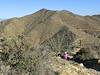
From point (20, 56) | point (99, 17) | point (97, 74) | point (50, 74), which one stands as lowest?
point (99, 17)

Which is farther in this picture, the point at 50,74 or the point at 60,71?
the point at 60,71

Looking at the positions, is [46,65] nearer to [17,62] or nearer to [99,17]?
[17,62]

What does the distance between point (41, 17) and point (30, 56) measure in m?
72.6

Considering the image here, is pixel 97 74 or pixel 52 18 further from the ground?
pixel 97 74

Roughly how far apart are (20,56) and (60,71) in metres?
2.77

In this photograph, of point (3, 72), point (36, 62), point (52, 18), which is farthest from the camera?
point (52, 18)

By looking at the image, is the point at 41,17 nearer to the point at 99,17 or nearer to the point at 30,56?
the point at 99,17

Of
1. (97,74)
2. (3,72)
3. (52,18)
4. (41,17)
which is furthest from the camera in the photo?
(41,17)

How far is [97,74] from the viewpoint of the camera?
14.1m

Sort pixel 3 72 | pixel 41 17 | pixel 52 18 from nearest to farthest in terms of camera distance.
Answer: pixel 3 72 → pixel 52 18 → pixel 41 17

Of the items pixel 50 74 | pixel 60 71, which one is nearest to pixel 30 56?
pixel 50 74

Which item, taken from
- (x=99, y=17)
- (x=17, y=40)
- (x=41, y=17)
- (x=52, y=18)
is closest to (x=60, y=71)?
(x=17, y=40)

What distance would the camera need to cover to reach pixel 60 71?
12.7m

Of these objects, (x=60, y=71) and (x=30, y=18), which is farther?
(x=30, y=18)
